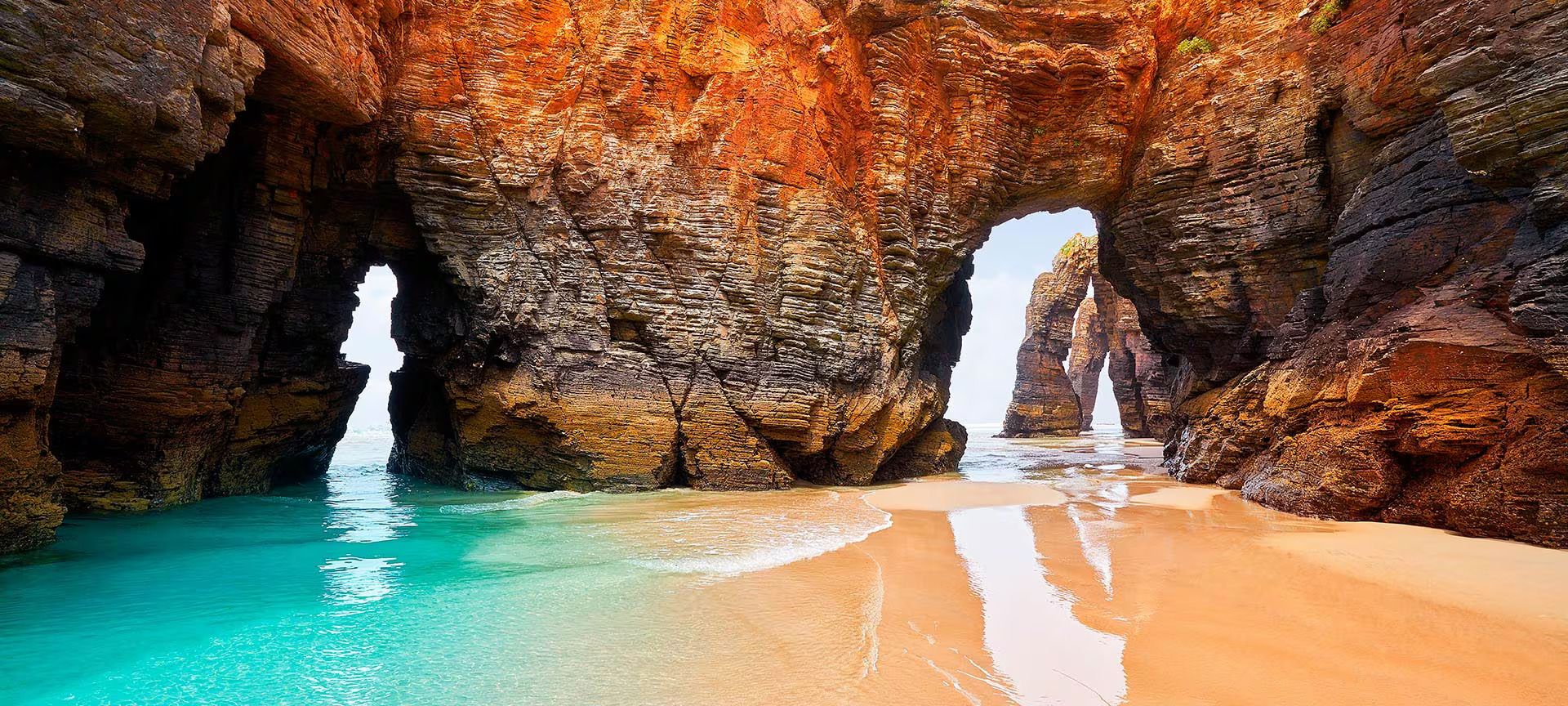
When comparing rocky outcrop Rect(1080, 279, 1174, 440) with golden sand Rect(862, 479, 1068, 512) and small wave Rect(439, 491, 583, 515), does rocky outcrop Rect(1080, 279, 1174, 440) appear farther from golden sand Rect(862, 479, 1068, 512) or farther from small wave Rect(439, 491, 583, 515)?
small wave Rect(439, 491, 583, 515)

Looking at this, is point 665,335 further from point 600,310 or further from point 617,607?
point 617,607

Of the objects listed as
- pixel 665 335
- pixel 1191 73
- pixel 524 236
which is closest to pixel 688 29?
pixel 524 236

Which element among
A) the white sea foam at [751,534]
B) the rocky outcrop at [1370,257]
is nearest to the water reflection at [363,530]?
the white sea foam at [751,534]

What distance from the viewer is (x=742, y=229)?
12.4 m

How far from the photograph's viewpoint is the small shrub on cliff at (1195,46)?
14.0 m

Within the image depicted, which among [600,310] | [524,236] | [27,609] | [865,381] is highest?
[524,236]

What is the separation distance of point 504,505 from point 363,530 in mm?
2312

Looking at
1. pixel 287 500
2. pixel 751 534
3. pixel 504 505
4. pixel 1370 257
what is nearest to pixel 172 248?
pixel 287 500

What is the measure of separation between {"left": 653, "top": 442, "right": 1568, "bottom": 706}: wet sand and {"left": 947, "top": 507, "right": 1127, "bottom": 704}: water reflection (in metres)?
0.02

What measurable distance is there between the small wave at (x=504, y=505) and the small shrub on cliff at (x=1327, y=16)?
16.4m

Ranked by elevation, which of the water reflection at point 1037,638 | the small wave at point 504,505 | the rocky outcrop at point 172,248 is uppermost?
the rocky outcrop at point 172,248

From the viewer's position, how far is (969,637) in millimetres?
3959

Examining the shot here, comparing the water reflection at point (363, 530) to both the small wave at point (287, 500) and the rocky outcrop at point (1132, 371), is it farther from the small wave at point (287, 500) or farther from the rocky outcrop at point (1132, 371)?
the rocky outcrop at point (1132, 371)

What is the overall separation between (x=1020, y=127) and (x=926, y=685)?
1473 cm
